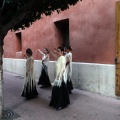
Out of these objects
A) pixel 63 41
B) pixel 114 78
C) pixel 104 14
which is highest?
pixel 104 14

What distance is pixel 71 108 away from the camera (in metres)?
6.06

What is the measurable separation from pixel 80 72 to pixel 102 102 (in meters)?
1.90

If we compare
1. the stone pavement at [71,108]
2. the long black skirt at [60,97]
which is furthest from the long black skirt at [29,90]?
the long black skirt at [60,97]

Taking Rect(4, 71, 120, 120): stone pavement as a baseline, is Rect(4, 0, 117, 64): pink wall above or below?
above

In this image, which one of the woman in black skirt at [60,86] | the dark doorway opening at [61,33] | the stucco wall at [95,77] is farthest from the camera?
the dark doorway opening at [61,33]

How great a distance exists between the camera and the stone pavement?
5418 millimetres

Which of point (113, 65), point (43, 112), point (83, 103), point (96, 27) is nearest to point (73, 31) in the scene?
point (96, 27)

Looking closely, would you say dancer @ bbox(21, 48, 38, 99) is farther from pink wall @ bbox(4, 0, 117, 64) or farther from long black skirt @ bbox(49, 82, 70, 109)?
pink wall @ bbox(4, 0, 117, 64)

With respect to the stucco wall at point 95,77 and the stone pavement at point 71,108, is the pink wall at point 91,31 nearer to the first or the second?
the stucco wall at point 95,77

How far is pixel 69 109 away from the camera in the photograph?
5.96m

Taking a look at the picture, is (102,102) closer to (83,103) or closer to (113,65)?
(83,103)

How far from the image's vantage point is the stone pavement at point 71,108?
5.42 m

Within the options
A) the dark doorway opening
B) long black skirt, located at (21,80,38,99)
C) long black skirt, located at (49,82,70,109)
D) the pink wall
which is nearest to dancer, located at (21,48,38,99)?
long black skirt, located at (21,80,38,99)

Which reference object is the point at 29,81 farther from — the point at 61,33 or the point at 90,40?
the point at 61,33
